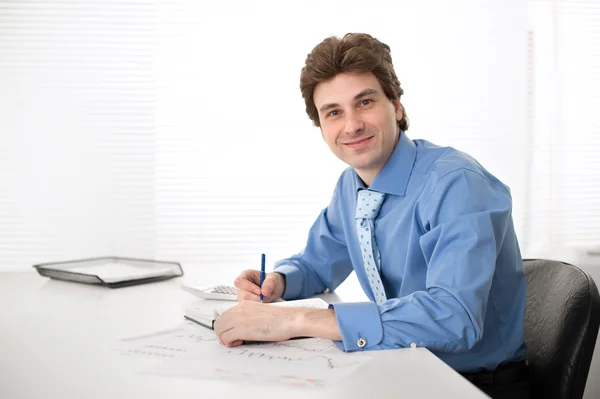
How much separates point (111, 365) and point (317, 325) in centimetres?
35

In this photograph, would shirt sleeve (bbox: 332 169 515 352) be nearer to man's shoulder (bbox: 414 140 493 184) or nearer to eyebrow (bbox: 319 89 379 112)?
man's shoulder (bbox: 414 140 493 184)

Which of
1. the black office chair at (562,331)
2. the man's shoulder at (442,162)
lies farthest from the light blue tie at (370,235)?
the black office chair at (562,331)

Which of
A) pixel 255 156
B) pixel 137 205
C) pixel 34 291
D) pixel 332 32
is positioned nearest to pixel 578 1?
pixel 332 32

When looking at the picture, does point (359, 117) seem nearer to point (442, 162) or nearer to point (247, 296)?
point (442, 162)

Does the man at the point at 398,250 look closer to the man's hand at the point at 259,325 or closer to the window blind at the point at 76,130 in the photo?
the man's hand at the point at 259,325

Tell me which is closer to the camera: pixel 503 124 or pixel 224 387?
pixel 224 387

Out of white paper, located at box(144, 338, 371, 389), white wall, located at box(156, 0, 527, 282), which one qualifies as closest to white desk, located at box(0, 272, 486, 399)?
white paper, located at box(144, 338, 371, 389)

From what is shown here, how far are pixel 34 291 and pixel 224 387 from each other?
1.05m

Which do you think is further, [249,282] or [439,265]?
[249,282]

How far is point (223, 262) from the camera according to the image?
11.3ft

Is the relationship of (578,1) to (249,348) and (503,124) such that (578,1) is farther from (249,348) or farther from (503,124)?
(249,348)

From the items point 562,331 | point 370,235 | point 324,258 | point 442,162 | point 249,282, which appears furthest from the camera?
point 324,258

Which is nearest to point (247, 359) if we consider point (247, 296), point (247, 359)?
point (247, 359)

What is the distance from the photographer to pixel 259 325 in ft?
3.58
